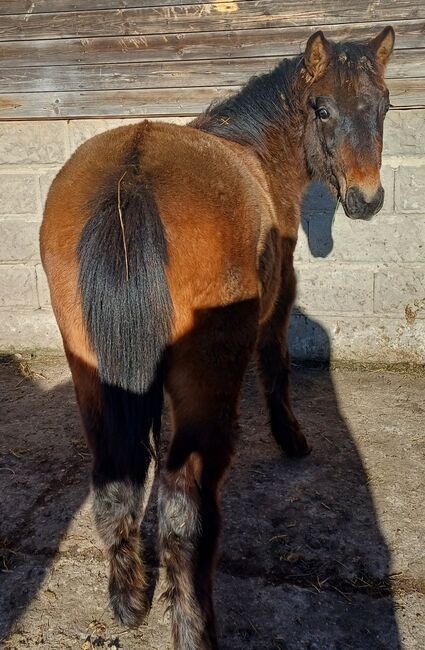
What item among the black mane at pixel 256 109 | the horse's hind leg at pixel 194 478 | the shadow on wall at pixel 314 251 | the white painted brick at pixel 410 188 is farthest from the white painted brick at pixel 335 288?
the horse's hind leg at pixel 194 478

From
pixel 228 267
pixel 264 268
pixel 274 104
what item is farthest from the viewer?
pixel 274 104

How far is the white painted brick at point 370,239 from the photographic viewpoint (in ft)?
16.1

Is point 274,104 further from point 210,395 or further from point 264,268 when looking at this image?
point 210,395

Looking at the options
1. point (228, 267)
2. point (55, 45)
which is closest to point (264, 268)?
point (228, 267)

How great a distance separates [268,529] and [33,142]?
12.1ft

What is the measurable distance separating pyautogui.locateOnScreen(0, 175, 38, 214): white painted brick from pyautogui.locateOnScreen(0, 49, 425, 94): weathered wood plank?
27.2 inches

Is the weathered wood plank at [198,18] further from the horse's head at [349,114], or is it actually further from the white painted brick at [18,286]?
the white painted brick at [18,286]

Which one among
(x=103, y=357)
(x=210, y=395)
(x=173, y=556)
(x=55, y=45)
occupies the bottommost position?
(x=173, y=556)

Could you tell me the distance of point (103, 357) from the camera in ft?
7.36

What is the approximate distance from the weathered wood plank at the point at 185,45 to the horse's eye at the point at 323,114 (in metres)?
1.63

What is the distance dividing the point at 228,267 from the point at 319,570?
1548 millimetres

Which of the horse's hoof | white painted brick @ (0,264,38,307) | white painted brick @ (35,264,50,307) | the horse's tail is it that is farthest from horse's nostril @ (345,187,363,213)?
white painted brick @ (0,264,38,307)

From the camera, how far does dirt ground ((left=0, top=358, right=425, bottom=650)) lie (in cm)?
260

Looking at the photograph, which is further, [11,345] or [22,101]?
[11,345]
